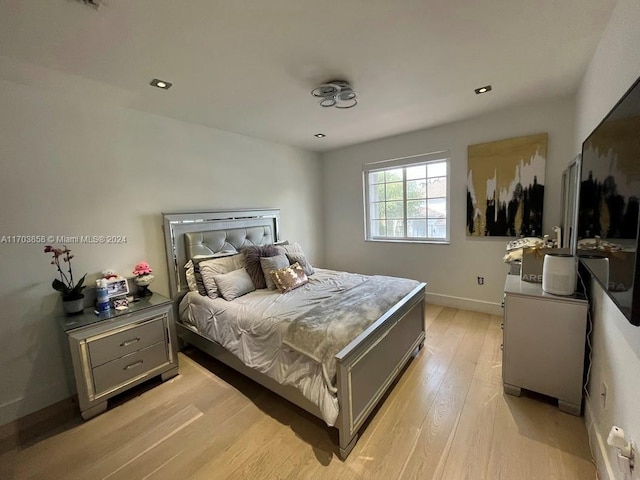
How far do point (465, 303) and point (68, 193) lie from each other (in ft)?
14.4

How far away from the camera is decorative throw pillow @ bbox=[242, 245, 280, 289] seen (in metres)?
2.83

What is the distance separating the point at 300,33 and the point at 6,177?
230 cm

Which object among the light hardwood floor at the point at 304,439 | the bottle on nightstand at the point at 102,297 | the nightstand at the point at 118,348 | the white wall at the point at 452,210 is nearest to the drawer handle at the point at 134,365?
the nightstand at the point at 118,348

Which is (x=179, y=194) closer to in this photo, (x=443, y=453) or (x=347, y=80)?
(x=347, y=80)

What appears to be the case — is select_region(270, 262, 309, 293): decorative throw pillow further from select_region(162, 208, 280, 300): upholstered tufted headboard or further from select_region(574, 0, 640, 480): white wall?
select_region(574, 0, 640, 480): white wall

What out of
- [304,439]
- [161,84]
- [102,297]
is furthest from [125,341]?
[161,84]

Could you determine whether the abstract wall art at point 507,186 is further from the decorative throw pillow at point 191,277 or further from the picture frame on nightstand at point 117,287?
the picture frame on nightstand at point 117,287

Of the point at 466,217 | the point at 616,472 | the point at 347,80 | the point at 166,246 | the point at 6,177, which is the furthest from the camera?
the point at 466,217

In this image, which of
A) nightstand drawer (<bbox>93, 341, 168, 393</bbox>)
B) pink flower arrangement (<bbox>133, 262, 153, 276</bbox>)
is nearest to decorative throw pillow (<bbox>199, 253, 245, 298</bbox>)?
pink flower arrangement (<bbox>133, 262, 153, 276</bbox>)

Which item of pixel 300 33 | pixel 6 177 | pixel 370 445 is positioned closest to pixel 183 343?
pixel 6 177

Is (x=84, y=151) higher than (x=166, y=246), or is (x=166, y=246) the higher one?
(x=84, y=151)

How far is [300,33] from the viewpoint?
5.15ft

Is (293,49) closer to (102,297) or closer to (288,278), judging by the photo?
(288,278)

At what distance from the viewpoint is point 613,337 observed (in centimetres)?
133
